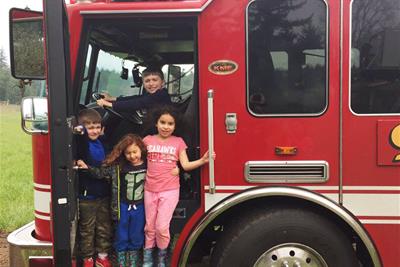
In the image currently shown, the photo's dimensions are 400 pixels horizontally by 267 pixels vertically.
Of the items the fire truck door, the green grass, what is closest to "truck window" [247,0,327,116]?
the fire truck door

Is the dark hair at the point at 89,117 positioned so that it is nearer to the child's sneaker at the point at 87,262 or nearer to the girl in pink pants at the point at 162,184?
the girl in pink pants at the point at 162,184

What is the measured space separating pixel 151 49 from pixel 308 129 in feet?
5.96

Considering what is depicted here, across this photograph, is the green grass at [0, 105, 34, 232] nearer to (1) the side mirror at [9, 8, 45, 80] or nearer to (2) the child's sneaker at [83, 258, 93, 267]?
(1) the side mirror at [9, 8, 45, 80]

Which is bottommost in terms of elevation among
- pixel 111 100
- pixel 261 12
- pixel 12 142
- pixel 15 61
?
pixel 12 142

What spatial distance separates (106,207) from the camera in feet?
10.8

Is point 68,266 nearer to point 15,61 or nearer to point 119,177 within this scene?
point 119,177

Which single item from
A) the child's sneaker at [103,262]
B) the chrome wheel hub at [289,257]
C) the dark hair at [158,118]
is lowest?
the child's sneaker at [103,262]

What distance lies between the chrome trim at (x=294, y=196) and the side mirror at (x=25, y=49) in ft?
4.71

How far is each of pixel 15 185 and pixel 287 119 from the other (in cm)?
738

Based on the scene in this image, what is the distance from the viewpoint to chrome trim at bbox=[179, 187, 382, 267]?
9.68 ft

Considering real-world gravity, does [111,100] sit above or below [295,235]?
above

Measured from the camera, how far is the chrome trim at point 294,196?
295 cm

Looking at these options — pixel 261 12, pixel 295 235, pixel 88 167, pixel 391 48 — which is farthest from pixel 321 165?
pixel 88 167

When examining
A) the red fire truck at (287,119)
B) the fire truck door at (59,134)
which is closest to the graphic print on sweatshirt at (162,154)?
the red fire truck at (287,119)
